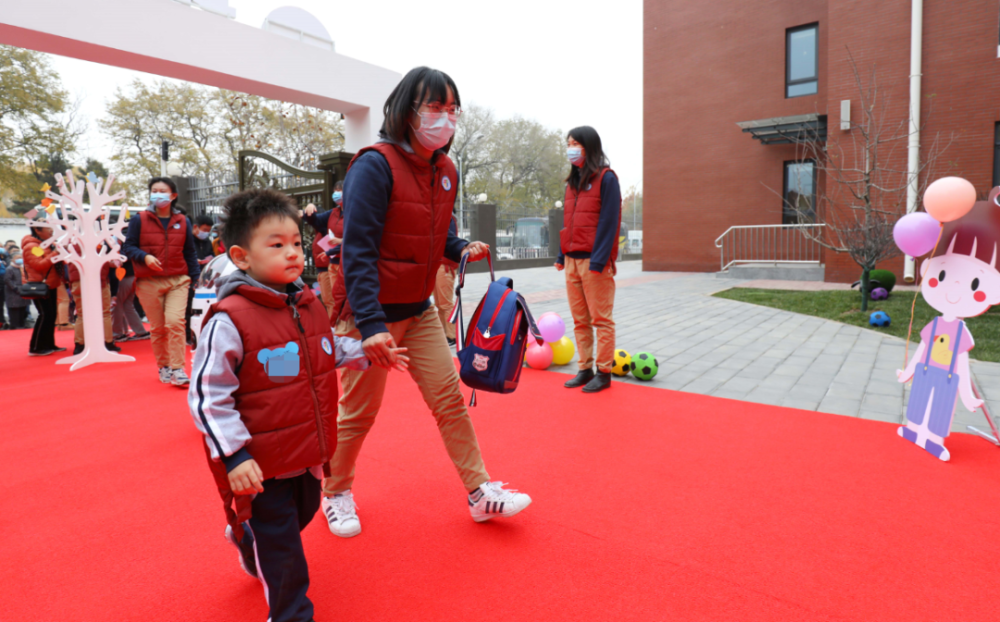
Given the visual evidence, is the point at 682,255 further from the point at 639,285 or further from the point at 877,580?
the point at 877,580

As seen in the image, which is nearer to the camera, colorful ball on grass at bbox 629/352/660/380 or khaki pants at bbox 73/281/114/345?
colorful ball on grass at bbox 629/352/660/380

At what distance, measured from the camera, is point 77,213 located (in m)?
6.94

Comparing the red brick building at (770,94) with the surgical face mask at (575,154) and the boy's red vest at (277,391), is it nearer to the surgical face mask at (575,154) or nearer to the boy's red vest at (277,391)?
the surgical face mask at (575,154)

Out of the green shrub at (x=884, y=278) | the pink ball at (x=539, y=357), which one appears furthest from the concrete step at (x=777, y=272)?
the pink ball at (x=539, y=357)

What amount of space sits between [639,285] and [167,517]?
12956 mm

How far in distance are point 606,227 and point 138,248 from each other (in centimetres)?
414

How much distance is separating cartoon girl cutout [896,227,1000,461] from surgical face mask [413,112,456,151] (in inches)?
120

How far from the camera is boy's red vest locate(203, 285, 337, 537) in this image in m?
1.79

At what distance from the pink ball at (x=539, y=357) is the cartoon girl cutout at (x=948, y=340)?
9.88 feet

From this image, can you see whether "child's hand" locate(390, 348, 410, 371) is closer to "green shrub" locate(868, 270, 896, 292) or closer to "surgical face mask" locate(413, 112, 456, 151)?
"surgical face mask" locate(413, 112, 456, 151)

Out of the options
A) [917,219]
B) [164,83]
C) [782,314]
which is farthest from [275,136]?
[917,219]

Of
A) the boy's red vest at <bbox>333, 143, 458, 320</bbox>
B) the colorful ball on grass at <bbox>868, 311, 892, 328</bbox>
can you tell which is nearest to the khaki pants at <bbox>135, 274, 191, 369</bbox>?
the boy's red vest at <bbox>333, 143, 458, 320</bbox>

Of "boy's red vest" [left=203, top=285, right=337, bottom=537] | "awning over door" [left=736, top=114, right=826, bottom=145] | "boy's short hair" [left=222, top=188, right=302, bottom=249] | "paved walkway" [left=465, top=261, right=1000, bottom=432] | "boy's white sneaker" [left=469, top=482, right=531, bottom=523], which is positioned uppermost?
"awning over door" [left=736, top=114, right=826, bottom=145]

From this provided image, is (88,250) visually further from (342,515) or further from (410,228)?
(410,228)
